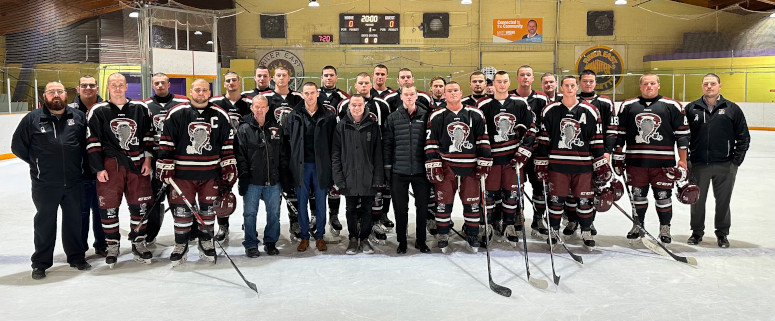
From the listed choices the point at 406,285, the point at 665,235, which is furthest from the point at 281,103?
the point at 665,235

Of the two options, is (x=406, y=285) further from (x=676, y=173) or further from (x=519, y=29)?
(x=519, y=29)

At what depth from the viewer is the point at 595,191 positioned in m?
4.34

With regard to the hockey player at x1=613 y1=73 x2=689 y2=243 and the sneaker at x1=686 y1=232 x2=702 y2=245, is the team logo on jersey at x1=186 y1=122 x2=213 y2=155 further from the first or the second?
the sneaker at x1=686 y1=232 x2=702 y2=245

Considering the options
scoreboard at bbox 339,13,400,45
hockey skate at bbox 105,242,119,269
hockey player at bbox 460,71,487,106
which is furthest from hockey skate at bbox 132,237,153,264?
scoreboard at bbox 339,13,400,45

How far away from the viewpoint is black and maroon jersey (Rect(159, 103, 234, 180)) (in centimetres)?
378

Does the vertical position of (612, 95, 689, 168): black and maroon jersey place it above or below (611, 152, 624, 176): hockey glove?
above

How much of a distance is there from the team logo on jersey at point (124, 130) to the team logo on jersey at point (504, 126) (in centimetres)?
248

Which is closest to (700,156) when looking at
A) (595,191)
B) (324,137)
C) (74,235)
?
(595,191)

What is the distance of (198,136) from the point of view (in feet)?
12.5

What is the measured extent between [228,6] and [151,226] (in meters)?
14.8

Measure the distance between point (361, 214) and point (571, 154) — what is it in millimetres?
1545

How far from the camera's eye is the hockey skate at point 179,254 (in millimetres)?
3880

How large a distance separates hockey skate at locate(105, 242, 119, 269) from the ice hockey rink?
0.08m

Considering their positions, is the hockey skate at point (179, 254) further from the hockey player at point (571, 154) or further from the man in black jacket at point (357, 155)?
the hockey player at point (571, 154)
